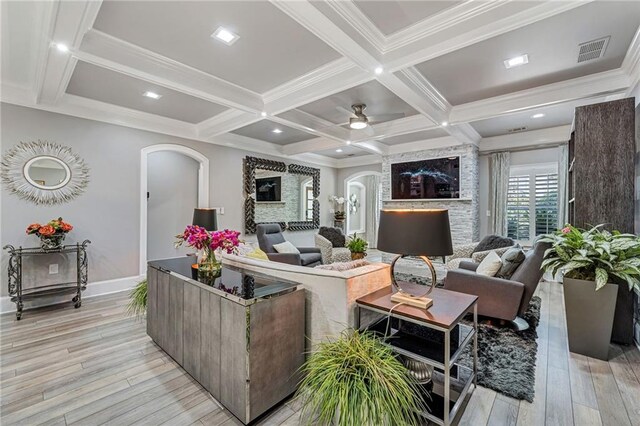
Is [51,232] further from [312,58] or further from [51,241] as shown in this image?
[312,58]

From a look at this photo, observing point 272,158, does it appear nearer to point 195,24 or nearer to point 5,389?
point 195,24

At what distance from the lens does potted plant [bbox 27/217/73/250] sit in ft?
11.4

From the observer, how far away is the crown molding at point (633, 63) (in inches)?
101

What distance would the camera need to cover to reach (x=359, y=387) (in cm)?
143

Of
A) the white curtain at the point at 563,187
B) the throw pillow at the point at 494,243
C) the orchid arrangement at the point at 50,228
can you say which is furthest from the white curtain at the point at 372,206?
the orchid arrangement at the point at 50,228

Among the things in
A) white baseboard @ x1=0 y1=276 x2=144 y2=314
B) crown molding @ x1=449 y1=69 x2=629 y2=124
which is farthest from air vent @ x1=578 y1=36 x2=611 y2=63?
white baseboard @ x1=0 y1=276 x2=144 y2=314

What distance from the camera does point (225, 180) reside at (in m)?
5.73

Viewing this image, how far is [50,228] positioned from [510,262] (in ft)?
18.1

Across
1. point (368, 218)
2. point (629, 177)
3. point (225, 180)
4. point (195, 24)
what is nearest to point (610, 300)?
point (629, 177)

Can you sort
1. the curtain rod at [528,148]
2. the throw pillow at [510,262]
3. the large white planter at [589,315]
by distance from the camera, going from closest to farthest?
the large white planter at [589,315]
the throw pillow at [510,262]
the curtain rod at [528,148]

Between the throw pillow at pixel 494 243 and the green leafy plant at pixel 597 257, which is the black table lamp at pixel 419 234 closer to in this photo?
the green leafy plant at pixel 597 257

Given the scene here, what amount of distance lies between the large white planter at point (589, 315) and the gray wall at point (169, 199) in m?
6.06

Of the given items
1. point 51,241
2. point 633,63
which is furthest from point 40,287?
point 633,63

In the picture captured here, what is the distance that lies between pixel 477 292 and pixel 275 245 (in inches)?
126
